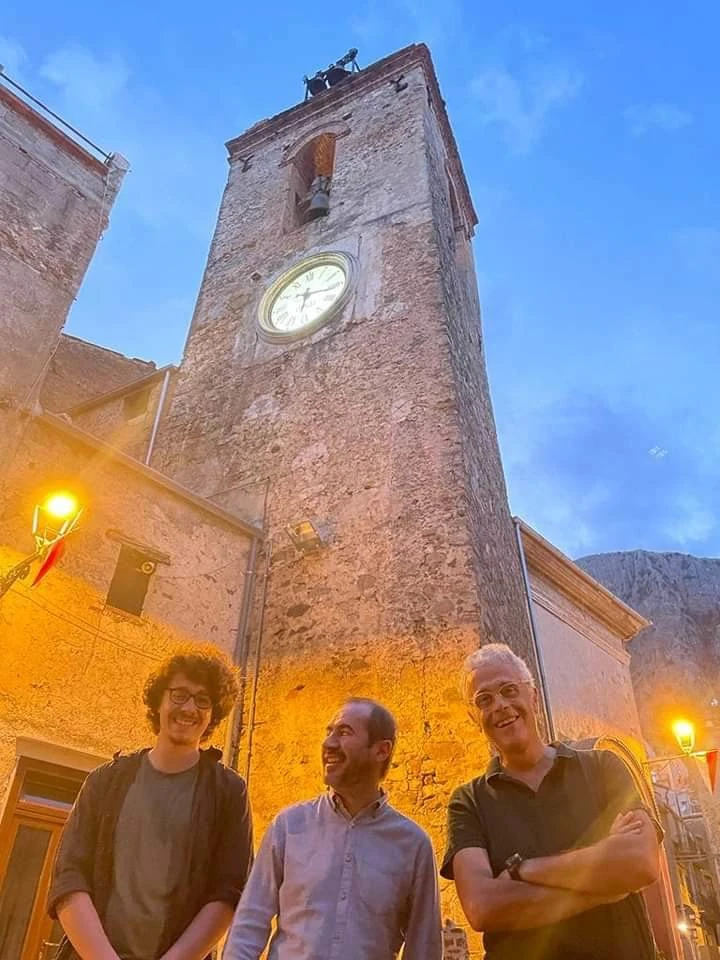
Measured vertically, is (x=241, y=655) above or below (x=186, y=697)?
above

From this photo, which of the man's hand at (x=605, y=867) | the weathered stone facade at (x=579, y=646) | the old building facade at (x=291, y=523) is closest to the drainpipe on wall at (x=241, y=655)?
the old building facade at (x=291, y=523)

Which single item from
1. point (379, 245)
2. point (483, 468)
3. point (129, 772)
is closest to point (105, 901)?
point (129, 772)

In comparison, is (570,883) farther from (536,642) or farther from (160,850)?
(536,642)

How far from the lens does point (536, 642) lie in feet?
22.8

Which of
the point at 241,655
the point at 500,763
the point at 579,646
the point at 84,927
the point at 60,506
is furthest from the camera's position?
the point at 579,646

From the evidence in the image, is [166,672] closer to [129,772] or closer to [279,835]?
[129,772]

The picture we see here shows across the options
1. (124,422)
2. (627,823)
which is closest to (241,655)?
(627,823)

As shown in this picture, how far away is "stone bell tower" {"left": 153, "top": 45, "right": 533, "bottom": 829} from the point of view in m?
5.61

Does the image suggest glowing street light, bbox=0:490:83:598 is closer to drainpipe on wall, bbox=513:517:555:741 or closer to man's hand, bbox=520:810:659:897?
man's hand, bbox=520:810:659:897

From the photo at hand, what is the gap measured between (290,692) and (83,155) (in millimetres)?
5743

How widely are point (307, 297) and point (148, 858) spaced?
8.14 meters

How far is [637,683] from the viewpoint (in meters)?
32.2

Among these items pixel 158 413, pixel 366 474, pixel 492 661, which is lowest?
pixel 492 661

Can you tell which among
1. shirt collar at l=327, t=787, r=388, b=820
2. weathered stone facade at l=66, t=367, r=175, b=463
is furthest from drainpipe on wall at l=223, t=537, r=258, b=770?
shirt collar at l=327, t=787, r=388, b=820
